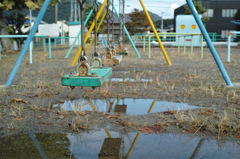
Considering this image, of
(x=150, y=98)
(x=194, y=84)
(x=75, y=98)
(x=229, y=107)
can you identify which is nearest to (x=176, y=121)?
→ (x=229, y=107)

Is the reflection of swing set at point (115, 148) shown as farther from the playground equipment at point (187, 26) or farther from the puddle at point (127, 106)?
the playground equipment at point (187, 26)

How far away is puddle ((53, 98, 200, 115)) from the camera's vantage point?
145 inches

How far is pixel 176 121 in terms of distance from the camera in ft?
10.3

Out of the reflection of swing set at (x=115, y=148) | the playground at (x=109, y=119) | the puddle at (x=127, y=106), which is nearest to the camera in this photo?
the reflection of swing set at (x=115, y=148)

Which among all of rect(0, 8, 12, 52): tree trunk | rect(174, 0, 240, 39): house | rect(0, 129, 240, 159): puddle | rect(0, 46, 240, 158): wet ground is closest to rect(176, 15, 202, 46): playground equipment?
rect(0, 8, 12, 52): tree trunk

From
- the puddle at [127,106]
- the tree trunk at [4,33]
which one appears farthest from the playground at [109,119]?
the tree trunk at [4,33]

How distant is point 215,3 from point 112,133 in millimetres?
45769

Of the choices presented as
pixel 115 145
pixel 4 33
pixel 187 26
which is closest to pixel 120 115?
pixel 115 145

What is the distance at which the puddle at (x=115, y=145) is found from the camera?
91.0 inches

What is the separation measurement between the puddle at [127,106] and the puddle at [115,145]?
0.78 meters

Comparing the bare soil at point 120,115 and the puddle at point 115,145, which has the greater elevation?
the bare soil at point 120,115

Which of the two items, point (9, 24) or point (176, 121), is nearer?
point (176, 121)

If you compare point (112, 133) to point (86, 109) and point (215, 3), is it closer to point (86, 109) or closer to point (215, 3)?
point (86, 109)

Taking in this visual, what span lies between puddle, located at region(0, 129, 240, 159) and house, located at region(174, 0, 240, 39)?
4421 cm
